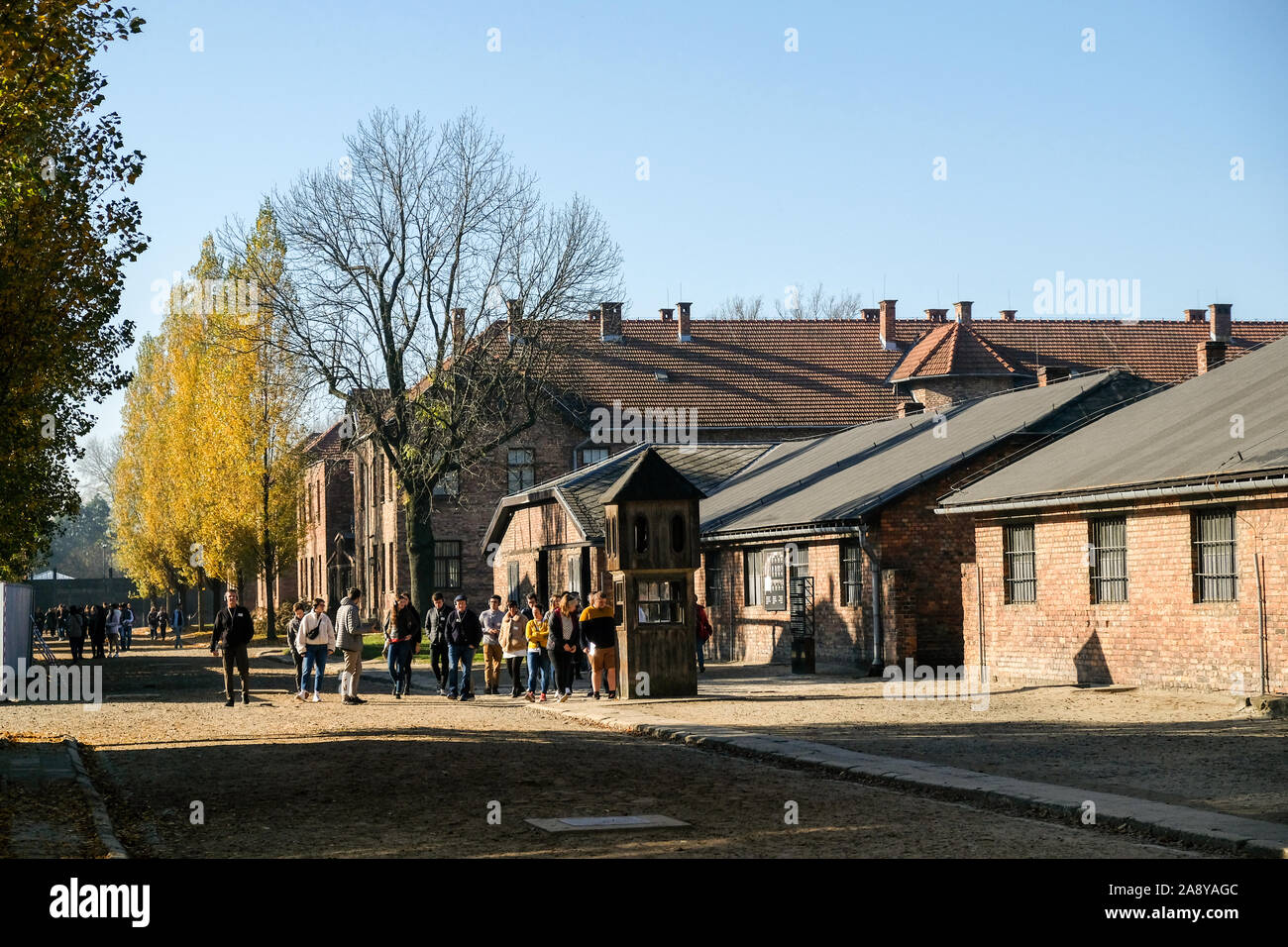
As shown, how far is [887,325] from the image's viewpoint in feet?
200

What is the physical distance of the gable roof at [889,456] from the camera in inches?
1216

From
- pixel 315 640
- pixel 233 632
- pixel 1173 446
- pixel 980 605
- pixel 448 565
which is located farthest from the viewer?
pixel 448 565

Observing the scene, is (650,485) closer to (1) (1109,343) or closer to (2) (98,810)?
(2) (98,810)

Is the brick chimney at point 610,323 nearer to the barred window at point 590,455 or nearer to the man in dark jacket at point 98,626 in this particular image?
the barred window at point 590,455

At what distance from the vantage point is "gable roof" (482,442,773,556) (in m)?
40.5

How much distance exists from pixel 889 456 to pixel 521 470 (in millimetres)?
22363

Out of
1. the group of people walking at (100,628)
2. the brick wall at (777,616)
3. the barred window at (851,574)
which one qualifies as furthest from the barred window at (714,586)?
the group of people walking at (100,628)

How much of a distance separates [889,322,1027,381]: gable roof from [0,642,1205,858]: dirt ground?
34863mm

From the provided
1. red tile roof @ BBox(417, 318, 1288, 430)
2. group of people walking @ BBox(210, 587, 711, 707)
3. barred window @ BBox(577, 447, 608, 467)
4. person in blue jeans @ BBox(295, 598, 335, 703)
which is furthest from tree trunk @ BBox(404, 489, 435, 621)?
person in blue jeans @ BBox(295, 598, 335, 703)

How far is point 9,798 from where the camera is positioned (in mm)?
13539


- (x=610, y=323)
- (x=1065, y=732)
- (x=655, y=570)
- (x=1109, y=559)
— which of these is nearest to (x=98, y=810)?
(x=1065, y=732)

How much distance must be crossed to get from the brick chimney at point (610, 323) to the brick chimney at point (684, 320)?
2452 millimetres

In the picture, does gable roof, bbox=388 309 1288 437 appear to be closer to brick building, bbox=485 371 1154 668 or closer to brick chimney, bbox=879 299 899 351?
brick chimney, bbox=879 299 899 351
